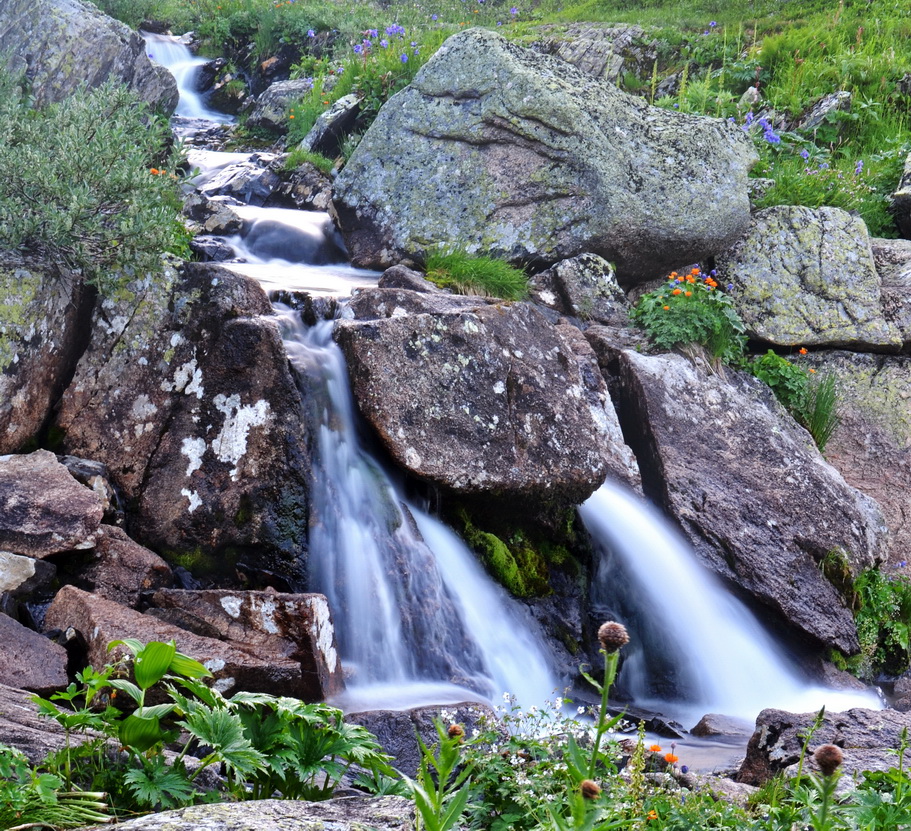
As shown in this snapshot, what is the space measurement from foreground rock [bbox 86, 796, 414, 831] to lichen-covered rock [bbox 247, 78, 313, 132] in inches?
449

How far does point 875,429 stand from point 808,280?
1587 millimetres

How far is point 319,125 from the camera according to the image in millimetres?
10633

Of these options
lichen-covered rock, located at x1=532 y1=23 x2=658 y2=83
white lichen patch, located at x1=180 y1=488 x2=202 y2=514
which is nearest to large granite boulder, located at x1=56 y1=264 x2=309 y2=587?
white lichen patch, located at x1=180 y1=488 x2=202 y2=514

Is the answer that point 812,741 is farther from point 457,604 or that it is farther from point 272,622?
point 272,622

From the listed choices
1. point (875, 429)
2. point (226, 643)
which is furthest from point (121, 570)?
point (875, 429)

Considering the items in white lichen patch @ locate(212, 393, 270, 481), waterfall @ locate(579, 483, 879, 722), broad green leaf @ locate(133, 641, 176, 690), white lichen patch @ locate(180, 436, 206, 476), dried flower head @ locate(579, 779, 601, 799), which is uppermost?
dried flower head @ locate(579, 779, 601, 799)

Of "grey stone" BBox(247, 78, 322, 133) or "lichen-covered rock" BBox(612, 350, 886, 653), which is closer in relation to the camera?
"lichen-covered rock" BBox(612, 350, 886, 653)

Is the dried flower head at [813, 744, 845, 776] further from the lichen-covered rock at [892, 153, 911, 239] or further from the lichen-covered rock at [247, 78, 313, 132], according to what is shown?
the lichen-covered rock at [247, 78, 313, 132]

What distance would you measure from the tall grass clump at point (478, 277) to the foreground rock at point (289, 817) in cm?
553

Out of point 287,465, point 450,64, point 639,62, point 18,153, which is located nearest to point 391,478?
point 287,465

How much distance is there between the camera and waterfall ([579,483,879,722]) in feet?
18.0

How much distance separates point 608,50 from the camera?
1377 centimetres

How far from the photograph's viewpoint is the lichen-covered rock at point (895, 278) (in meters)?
8.31

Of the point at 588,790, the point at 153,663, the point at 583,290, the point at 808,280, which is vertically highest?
the point at 808,280
